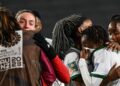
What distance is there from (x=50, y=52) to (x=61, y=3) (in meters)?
7.65

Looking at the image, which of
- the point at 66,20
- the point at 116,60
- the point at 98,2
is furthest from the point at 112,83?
the point at 98,2

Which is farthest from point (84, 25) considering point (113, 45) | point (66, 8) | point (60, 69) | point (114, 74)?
point (66, 8)

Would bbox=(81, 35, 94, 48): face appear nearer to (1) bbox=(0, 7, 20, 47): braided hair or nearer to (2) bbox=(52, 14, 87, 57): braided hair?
(2) bbox=(52, 14, 87, 57): braided hair

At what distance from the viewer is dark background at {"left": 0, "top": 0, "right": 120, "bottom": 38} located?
12.8 meters

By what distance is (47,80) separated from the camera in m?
5.80

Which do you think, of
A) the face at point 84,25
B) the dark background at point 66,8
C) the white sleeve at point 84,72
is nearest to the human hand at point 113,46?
the white sleeve at point 84,72

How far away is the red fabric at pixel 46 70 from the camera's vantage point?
18.9 feet

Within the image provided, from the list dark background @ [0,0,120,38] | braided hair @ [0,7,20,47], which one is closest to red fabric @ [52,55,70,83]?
braided hair @ [0,7,20,47]

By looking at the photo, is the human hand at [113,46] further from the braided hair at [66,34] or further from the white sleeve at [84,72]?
the braided hair at [66,34]

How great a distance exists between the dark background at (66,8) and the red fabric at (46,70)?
22.3 feet

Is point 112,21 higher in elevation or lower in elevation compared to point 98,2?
higher

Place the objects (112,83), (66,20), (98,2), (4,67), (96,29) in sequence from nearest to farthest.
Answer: (4,67)
(112,83)
(96,29)
(66,20)
(98,2)

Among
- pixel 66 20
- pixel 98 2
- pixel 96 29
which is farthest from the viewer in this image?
pixel 98 2

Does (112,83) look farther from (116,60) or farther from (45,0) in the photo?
(45,0)
